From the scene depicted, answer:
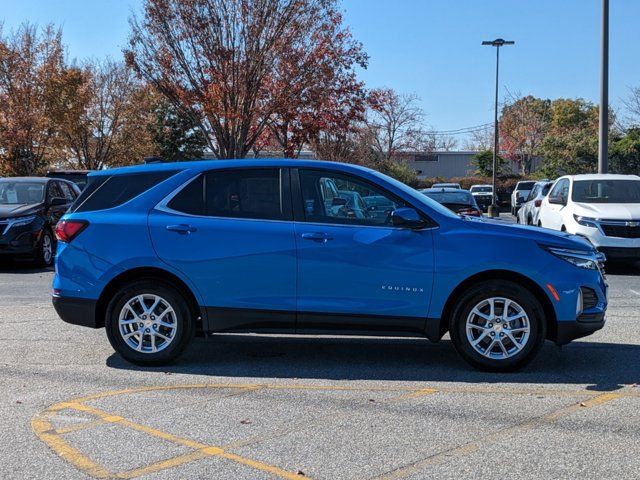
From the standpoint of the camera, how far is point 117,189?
6.54 metres

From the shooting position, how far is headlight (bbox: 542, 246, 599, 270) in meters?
6.04

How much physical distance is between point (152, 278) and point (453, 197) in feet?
36.9

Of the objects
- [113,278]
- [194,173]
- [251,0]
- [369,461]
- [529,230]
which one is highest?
[251,0]

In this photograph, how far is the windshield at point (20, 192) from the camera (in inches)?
571

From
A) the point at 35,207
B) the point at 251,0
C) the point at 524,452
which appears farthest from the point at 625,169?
the point at 524,452

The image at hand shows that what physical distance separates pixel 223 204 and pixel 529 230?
265cm

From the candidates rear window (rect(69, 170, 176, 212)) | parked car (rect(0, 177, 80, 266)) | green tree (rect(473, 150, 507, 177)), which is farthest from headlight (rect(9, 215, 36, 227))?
green tree (rect(473, 150, 507, 177))

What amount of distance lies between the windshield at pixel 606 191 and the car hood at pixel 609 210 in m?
0.36

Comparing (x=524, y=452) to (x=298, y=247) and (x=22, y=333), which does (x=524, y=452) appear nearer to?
(x=298, y=247)

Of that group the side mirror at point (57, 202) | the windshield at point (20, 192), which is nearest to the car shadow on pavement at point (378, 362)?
the side mirror at point (57, 202)

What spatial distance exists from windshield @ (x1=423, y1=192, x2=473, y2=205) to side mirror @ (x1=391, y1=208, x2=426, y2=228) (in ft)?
33.6

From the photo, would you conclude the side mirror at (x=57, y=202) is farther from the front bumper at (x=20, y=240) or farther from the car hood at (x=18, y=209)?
the front bumper at (x=20, y=240)

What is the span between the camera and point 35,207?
1427 centimetres

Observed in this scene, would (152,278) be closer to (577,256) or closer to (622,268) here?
(577,256)
